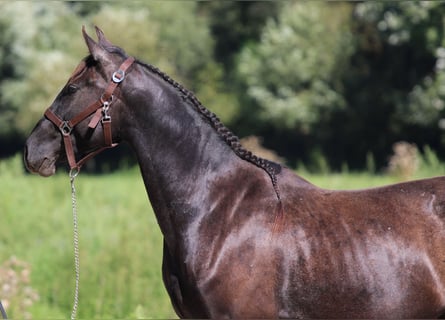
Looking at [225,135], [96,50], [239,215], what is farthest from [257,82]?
[239,215]

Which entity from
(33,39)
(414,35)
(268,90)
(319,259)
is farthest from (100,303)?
(33,39)

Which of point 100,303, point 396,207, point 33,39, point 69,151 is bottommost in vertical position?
point 100,303

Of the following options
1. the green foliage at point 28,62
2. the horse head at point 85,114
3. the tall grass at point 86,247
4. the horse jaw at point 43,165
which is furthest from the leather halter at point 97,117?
the green foliage at point 28,62

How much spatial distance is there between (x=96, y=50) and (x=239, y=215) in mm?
1124

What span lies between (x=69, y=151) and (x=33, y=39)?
2735 cm

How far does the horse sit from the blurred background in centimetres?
520

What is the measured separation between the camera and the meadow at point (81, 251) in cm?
628

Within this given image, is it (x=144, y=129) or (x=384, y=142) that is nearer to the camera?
(x=144, y=129)

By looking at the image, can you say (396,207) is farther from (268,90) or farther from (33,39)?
(33,39)

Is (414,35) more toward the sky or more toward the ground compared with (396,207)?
more toward the sky

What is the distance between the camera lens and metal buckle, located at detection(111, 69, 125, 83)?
355 cm

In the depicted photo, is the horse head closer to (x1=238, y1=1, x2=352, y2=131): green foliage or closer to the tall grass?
the tall grass

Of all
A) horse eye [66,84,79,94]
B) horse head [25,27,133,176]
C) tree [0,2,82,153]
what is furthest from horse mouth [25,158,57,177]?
tree [0,2,82,153]

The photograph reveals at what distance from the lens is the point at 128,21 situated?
2862 centimetres
